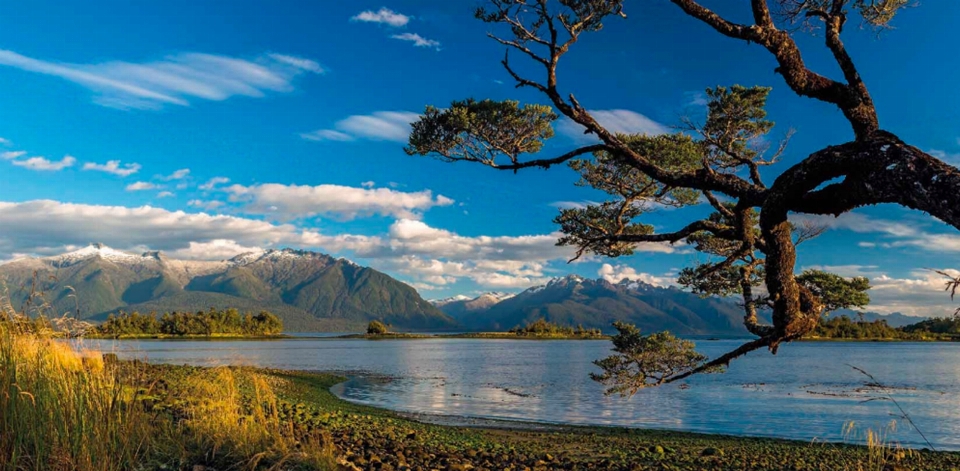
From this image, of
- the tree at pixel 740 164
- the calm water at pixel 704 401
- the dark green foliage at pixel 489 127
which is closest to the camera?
the tree at pixel 740 164

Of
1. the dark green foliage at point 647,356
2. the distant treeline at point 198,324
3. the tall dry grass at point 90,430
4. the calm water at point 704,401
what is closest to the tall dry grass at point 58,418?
the tall dry grass at point 90,430

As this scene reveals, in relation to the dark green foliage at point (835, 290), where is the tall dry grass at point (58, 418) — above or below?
below

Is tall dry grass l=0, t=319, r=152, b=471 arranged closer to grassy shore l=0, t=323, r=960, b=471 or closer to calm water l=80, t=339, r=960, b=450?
grassy shore l=0, t=323, r=960, b=471

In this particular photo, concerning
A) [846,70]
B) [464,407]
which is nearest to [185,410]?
[846,70]

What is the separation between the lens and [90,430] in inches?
253

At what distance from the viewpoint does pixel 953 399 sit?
3625cm

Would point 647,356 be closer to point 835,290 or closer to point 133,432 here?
point 835,290

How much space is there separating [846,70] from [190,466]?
8700 mm

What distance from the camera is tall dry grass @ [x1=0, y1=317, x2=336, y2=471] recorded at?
6.27m

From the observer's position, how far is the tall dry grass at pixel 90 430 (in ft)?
20.6

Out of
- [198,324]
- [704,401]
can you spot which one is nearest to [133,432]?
[704,401]

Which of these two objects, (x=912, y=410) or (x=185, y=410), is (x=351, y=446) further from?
(x=912, y=410)

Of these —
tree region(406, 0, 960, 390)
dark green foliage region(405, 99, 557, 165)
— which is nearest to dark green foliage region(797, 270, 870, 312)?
tree region(406, 0, 960, 390)

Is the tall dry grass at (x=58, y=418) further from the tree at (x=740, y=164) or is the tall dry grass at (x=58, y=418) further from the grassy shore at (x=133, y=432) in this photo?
the tree at (x=740, y=164)
